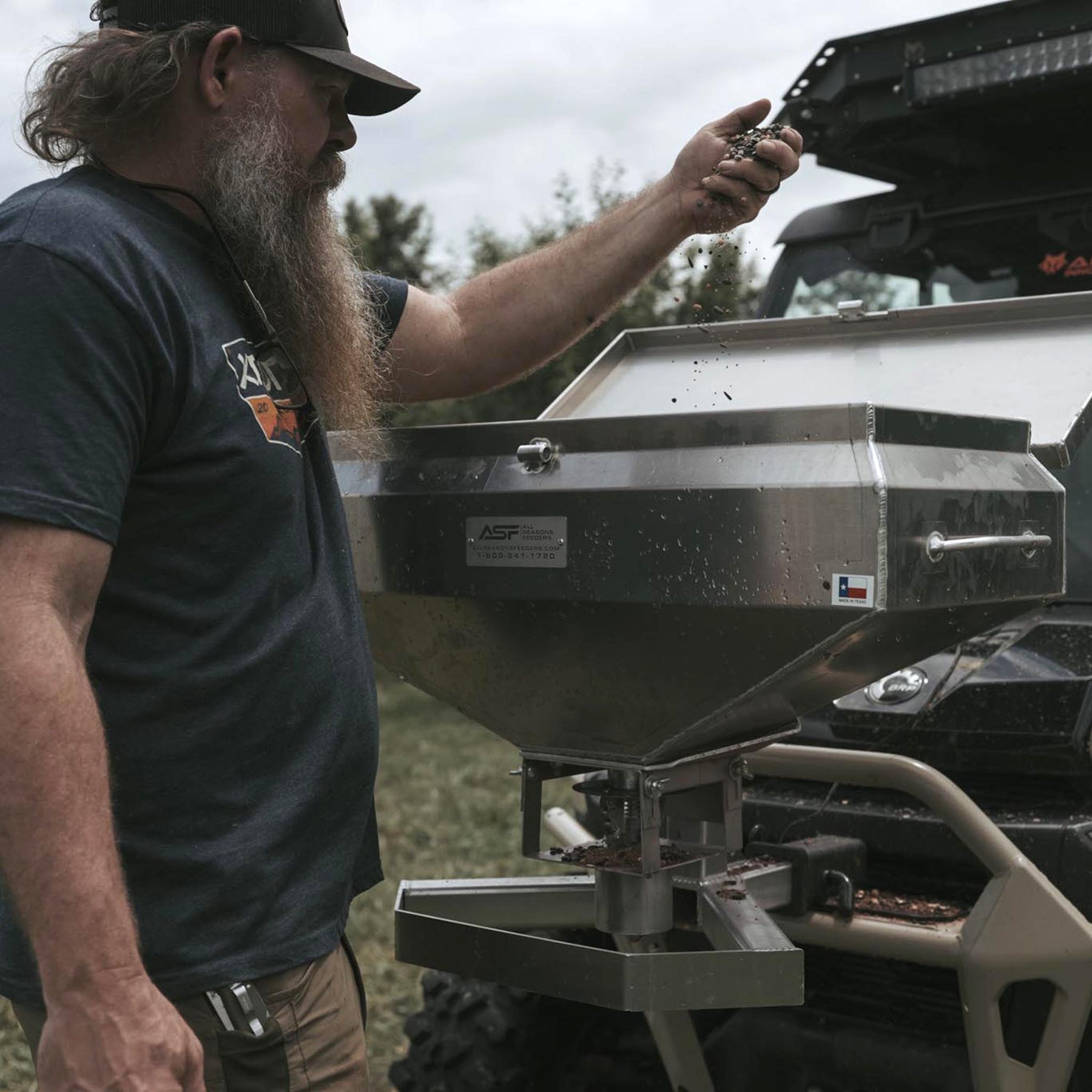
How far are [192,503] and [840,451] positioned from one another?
83 cm

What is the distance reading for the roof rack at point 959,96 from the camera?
9.94ft

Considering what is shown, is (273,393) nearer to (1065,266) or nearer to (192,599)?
(192,599)

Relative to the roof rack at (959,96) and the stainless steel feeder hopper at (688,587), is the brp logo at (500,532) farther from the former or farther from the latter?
the roof rack at (959,96)

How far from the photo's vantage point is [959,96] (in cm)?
315

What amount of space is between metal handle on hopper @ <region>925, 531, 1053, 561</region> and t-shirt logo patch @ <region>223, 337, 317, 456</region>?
862 millimetres

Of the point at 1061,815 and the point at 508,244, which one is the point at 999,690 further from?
the point at 508,244

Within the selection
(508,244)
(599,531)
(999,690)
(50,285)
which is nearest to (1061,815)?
(999,690)

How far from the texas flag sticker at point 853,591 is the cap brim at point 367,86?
990 mm

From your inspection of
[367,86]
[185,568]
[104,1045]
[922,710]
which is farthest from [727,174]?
[104,1045]

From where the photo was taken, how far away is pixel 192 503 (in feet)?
5.92

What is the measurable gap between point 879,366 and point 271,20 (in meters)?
1.24

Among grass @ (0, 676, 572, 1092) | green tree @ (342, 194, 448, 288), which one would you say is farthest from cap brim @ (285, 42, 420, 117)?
green tree @ (342, 194, 448, 288)

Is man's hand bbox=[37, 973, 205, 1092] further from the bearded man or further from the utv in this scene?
the utv

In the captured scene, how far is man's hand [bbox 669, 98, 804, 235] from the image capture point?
2465 mm
